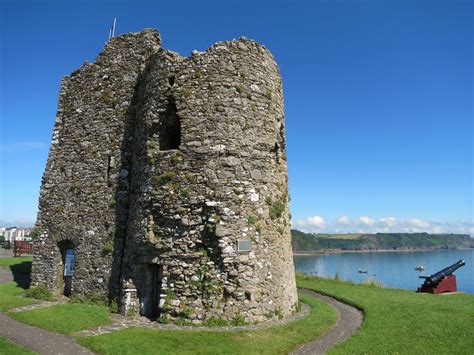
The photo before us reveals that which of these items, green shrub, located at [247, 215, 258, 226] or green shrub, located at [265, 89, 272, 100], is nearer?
green shrub, located at [247, 215, 258, 226]

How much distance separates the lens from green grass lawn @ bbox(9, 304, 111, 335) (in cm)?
1011

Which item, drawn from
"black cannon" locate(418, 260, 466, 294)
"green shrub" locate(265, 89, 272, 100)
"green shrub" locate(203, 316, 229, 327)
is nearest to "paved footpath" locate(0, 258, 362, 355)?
"green shrub" locate(203, 316, 229, 327)

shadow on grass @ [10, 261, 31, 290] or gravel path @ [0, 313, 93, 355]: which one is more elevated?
shadow on grass @ [10, 261, 31, 290]

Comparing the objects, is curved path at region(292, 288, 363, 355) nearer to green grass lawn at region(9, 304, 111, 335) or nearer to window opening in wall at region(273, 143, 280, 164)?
window opening in wall at region(273, 143, 280, 164)

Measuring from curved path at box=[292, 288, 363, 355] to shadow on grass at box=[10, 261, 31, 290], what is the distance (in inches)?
545

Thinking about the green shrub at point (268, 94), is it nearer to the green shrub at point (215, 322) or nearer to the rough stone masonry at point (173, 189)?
the rough stone masonry at point (173, 189)

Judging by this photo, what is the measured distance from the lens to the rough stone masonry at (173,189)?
36.7ft

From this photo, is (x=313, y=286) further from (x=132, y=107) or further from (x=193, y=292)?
(x=132, y=107)

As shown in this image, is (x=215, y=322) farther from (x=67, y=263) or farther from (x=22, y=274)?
(x=22, y=274)

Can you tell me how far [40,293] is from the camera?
47.1ft

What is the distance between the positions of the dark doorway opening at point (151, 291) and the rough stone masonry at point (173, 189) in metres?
0.04

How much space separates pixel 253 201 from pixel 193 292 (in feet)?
11.5

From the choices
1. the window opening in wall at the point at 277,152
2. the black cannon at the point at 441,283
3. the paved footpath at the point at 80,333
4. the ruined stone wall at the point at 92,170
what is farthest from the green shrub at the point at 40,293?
the black cannon at the point at 441,283

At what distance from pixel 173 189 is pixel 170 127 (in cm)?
262
